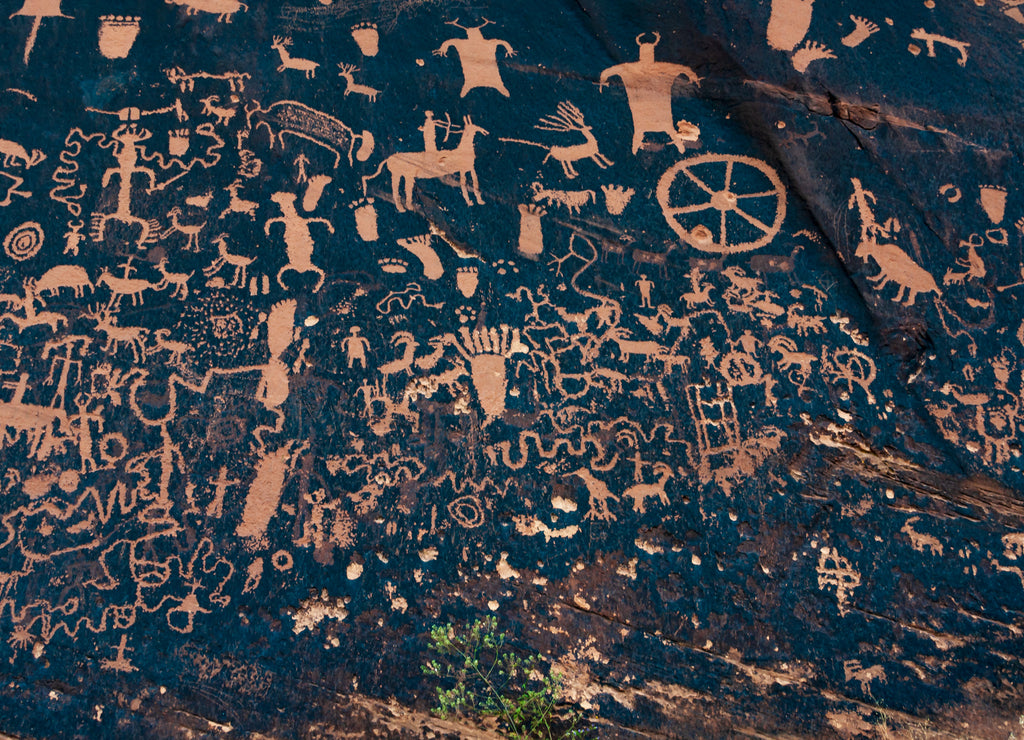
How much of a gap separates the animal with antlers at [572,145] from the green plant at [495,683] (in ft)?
4.36

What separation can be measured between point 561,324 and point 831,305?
0.78m

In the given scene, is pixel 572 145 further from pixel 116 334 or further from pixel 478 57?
pixel 116 334

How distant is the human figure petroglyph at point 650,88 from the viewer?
2.08 metres

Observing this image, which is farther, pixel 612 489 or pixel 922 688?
pixel 612 489

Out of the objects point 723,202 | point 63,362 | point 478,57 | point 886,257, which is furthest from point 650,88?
point 63,362

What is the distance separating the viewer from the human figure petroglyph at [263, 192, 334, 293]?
1911 millimetres

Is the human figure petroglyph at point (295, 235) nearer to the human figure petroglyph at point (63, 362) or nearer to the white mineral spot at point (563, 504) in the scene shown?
the human figure petroglyph at point (63, 362)

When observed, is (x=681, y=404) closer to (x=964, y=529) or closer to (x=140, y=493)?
(x=964, y=529)

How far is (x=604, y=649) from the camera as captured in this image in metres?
1.64

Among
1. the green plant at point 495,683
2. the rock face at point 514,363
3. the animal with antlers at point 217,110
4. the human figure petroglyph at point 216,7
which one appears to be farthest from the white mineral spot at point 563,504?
the human figure petroglyph at point 216,7

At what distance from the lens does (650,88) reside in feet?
6.95

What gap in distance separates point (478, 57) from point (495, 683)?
182 cm

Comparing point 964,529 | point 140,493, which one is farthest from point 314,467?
point 964,529

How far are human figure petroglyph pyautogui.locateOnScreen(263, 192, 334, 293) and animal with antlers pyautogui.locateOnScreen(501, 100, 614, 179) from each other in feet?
2.14
